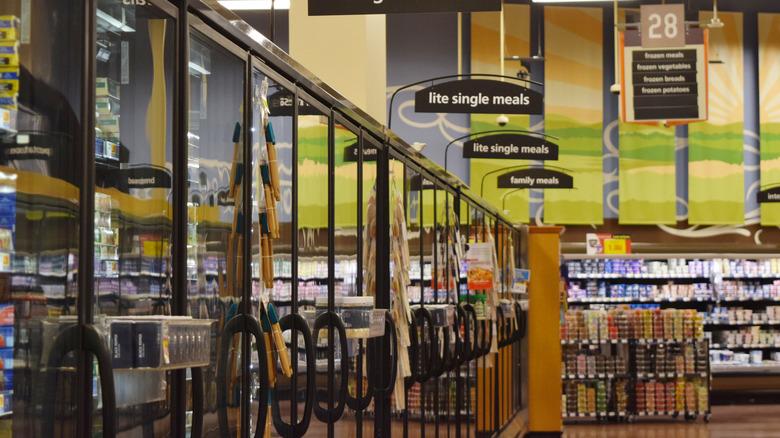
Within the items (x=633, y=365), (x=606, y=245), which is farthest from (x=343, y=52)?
(x=606, y=245)

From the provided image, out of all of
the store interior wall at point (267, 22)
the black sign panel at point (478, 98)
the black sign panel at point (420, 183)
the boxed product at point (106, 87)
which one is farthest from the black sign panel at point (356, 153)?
the store interior wall at point (267, 22)

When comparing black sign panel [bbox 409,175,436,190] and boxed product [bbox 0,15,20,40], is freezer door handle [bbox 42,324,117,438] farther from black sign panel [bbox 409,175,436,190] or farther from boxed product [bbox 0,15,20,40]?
black sign panel [bbox 409,175,436,190]

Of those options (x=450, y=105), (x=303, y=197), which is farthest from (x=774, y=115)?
(x=303, y=197)

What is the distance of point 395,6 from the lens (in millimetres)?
3893

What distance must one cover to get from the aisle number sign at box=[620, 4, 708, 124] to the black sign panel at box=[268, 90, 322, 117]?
22.4 feet

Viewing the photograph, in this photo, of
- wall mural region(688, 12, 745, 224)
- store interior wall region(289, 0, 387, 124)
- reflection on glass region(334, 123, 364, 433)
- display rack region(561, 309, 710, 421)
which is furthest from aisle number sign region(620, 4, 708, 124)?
wall mural region(688, 12, 745, 224)

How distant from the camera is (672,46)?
9.36 m

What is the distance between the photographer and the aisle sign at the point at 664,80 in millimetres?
9203

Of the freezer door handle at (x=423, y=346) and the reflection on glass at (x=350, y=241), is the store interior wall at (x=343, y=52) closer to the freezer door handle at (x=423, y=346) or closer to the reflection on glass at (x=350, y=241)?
the freezer door handle at (x=423, y=346)

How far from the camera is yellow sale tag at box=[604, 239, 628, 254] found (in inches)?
617

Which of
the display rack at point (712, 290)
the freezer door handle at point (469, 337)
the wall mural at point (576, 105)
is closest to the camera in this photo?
the freezer door handle at point (469, 337)

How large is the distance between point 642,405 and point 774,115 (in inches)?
279

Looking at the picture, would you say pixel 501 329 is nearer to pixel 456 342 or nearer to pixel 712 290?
pixel 456 342

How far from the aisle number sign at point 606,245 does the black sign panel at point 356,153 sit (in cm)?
1216
